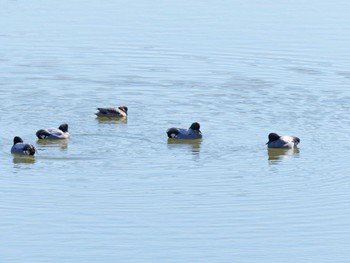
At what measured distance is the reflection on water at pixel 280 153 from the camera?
2534 cm

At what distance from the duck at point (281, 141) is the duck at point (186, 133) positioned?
1.45 metres

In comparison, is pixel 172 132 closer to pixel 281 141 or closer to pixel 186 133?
pixel 186 133

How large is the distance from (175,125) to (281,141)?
8.94 feet

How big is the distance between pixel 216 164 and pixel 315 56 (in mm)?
11368

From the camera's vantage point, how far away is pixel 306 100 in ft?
97.5

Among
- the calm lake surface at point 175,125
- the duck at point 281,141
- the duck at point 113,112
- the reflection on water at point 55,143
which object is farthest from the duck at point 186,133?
the reflection on water at point 55,143

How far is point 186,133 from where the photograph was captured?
26094mm

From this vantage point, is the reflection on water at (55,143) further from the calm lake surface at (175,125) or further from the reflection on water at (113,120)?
the reflection on water at (113,120)

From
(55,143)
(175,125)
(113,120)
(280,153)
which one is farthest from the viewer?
(113,120)

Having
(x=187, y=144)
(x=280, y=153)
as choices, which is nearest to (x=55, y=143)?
(x=187, y=144)

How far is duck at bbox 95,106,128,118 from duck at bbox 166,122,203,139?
191 centimetres

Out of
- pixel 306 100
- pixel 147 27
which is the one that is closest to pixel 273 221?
pixel 306 100

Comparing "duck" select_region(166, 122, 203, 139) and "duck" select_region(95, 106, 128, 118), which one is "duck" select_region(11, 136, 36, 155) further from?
"duck" select_region(95, 106, 128, 118)

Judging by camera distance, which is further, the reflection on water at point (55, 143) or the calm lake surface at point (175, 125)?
→ the reflection on water at point (55, 143)
